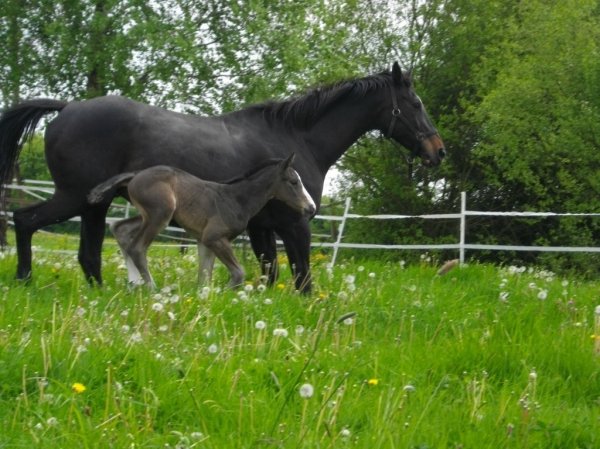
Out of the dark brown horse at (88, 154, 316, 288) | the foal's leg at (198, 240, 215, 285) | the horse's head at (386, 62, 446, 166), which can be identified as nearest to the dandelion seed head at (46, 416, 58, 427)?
the dark brown horse at (88, 154, 316, 288)

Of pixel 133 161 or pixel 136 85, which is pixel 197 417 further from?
pixel 136 85

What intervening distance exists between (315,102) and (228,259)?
2221mm

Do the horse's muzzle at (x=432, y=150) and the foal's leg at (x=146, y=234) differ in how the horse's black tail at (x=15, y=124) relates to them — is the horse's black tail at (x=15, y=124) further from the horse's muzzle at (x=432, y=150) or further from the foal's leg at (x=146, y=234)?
the horse's muzzle at (x=432, y=150)

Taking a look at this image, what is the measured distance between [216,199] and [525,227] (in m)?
21.9

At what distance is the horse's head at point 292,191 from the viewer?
9.59 meters

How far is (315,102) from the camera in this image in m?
10.5

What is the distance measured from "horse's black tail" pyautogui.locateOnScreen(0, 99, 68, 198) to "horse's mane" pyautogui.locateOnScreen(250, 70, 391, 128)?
206 centimetres

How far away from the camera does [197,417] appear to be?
4.50 metres

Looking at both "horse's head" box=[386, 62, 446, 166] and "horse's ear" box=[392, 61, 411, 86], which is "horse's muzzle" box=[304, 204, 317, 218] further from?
"horse's ear" box=[392, 61, 411, 86]

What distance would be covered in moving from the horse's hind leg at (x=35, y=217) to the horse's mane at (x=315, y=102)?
2.15 meters

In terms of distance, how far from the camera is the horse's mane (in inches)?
405

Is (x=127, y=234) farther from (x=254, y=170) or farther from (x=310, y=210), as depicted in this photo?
(x=310, y=210)

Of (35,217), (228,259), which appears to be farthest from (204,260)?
(35,217)

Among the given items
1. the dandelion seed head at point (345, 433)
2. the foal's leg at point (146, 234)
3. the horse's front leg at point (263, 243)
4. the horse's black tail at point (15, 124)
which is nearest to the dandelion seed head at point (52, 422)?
the dandelion seed head at point (345, 433)
